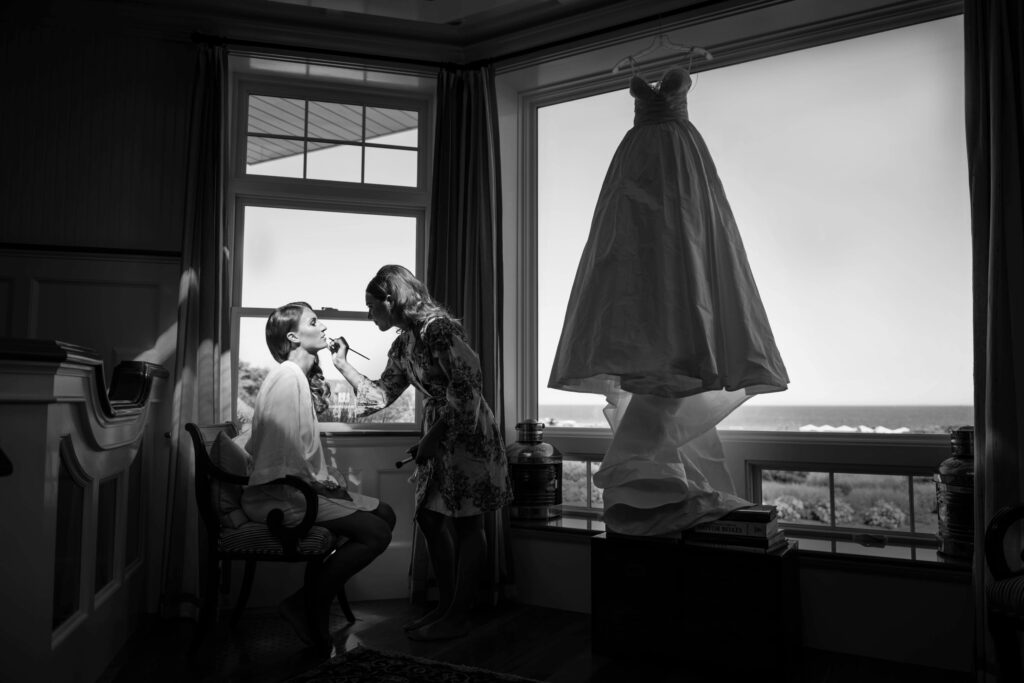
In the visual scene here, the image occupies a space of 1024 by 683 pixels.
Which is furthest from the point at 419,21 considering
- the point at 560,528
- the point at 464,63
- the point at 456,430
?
the point at 560,528

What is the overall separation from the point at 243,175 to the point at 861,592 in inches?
129

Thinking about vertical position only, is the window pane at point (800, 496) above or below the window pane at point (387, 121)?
below

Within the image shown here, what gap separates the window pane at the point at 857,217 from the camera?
10.0 feet

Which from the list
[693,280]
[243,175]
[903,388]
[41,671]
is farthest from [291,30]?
[903,388]

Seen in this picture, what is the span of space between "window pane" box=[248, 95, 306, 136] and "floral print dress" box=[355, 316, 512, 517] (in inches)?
58.4

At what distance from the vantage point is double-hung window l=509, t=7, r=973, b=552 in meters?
3.04

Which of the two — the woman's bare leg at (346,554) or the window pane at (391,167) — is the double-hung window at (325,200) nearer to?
the window pane at (391,167)

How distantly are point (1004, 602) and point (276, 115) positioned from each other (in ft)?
11.9

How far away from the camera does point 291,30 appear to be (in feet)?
12.0

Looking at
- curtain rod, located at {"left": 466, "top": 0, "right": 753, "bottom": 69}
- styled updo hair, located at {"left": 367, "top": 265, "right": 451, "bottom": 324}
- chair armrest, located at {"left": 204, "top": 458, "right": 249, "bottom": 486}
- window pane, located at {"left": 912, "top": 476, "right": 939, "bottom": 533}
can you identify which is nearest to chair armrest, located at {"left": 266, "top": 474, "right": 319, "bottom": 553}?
chair armrest, located at {"left": 204, "top": 458, "right": 249, "bottom": 486}

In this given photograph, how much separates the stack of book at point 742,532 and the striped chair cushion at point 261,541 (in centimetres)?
132

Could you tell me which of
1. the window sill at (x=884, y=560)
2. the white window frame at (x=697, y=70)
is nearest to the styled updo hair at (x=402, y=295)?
the white window frame at (x=697, y=70)

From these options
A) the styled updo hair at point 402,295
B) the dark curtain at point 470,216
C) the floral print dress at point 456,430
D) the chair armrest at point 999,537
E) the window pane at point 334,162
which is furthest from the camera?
the window pane at point 334,162

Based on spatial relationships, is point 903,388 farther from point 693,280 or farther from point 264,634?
point 264,634
